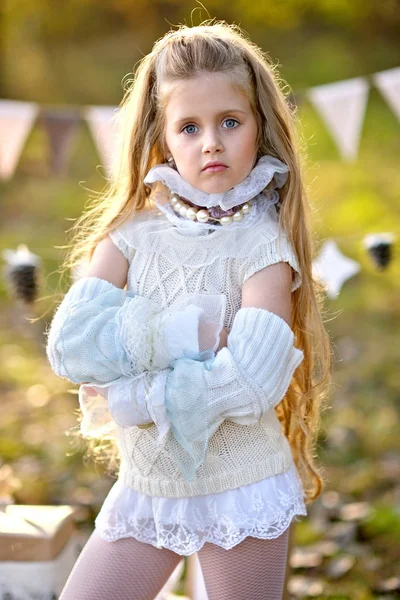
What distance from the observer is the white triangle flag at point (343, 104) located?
3.04 m

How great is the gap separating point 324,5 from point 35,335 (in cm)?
457

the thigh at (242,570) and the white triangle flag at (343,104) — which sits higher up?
the white triangle flag at (343,104)

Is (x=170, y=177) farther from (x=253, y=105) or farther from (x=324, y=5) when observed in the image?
(x=324, y=5)

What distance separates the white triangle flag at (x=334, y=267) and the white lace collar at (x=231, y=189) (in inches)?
25.8

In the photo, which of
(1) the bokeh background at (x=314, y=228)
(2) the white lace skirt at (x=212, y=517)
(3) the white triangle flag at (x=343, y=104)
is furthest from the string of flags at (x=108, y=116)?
(2) the white lace skirt at (x=212, y=517)

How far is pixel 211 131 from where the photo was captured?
1.72m

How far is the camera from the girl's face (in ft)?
5.67

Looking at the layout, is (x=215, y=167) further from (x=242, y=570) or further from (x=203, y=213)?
(x=242, y=570)

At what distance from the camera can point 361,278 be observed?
5.62 metres

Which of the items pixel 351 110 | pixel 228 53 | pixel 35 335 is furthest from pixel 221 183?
pixel 35 335

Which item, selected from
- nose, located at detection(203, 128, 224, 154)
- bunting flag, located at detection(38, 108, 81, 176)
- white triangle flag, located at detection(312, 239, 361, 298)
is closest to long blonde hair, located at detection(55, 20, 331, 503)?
nose, located at detection(203, 128, 224, 154)

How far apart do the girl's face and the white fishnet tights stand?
0.77 metres

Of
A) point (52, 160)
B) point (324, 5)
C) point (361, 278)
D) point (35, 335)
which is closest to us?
point (52, 160)

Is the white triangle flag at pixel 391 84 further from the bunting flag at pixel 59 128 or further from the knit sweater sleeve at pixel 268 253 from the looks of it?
the knit sweater sleeve at pixel 268 253
